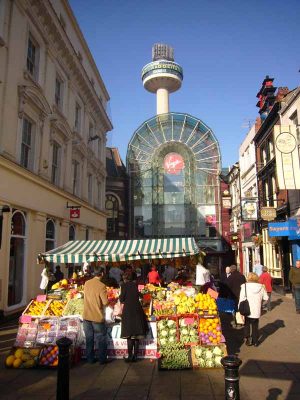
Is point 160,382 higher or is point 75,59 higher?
point 75,59

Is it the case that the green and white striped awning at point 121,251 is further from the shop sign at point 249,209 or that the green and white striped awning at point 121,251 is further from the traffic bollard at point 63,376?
the shop sign at point 249,209

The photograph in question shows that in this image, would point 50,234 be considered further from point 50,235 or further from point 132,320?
point 132,320

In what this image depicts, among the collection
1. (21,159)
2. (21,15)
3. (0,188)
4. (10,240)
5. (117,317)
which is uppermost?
(21,15)

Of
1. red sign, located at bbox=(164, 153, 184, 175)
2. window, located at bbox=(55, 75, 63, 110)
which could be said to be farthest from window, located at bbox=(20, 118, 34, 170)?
red sign, located at bbox=(164, 153, 184, 175)

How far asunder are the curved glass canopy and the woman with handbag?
103 feet

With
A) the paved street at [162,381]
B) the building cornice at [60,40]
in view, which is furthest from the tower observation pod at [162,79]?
the paved street at [162,381]

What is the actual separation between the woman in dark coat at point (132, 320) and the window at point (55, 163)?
11972 mm

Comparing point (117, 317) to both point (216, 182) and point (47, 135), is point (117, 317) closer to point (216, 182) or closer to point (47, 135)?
point (47, 135)

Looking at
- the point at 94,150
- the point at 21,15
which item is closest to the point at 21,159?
the point at 21,15

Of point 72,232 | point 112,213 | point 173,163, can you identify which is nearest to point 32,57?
point 72,232

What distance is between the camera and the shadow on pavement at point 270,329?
9.47 meters

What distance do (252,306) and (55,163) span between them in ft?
43.8

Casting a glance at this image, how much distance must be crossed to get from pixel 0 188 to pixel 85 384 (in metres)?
7.90

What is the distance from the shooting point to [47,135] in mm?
16594
